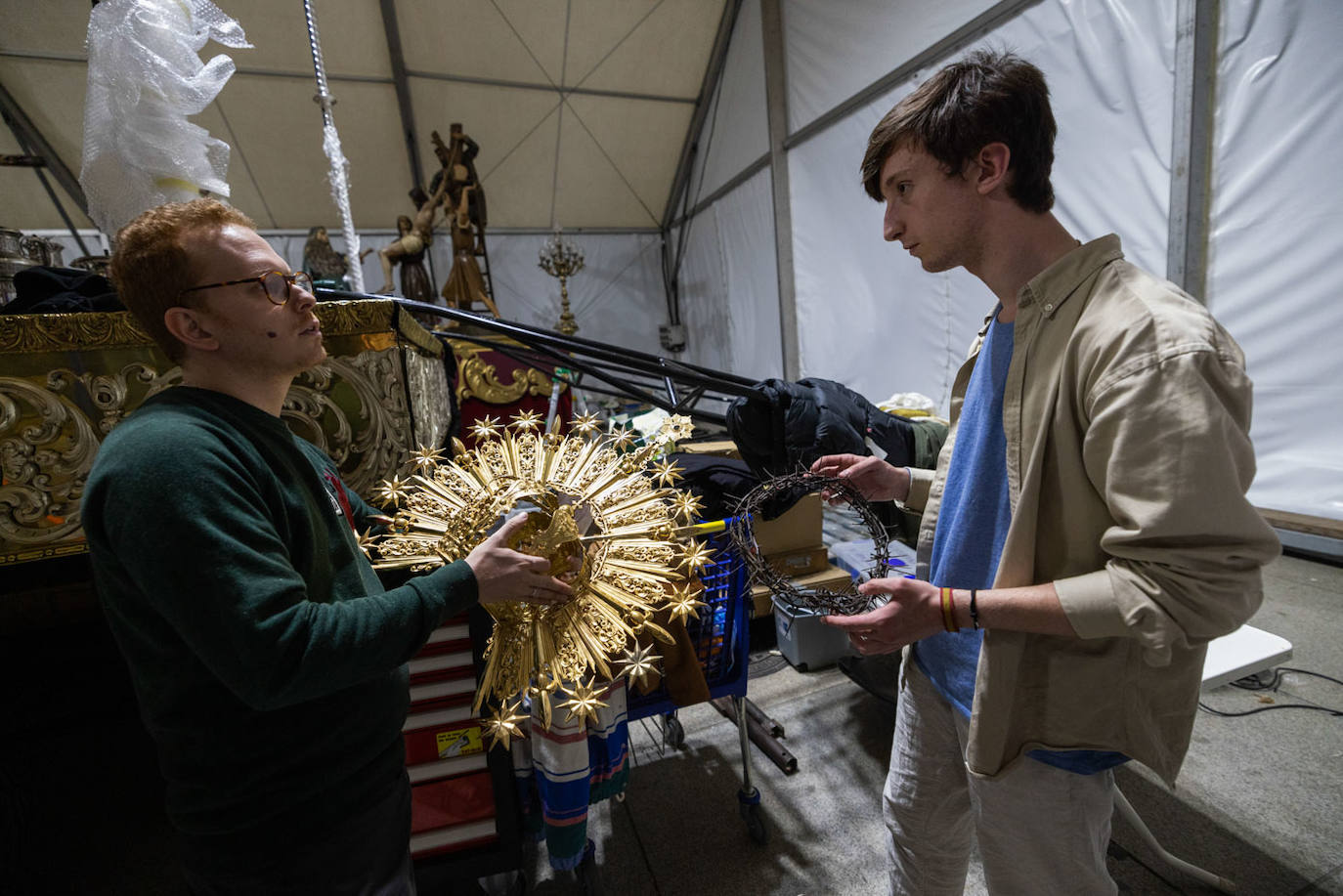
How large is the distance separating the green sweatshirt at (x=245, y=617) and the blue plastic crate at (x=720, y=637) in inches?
34.1

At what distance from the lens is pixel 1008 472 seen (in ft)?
3.21

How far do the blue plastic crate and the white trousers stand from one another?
572 millimetres

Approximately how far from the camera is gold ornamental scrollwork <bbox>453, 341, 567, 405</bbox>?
3596 millimetres

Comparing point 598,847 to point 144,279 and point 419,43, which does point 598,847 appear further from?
point 419,43

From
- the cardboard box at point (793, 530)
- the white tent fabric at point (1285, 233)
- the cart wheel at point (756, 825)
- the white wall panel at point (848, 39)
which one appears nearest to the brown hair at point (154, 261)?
the cart wheel at point (756, 825)

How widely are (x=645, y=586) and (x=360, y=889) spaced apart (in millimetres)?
776

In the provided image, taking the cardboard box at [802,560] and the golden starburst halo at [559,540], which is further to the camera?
the cardboard box at [802,560]

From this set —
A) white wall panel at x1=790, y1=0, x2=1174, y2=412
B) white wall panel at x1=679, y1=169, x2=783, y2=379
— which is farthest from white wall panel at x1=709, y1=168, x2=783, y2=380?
white wall panel at x1=790, y1=0, x2=1174, y2=412

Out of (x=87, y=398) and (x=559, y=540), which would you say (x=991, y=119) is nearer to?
(x=559, y=540)

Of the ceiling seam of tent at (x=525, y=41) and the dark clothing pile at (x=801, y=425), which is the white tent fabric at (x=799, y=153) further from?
the dark clothing pile at (x=801, y=425)

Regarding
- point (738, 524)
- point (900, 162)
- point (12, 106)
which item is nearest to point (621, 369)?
point (738, 524)

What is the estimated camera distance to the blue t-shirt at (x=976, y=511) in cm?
108

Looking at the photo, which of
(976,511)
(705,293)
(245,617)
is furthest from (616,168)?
(245,617)

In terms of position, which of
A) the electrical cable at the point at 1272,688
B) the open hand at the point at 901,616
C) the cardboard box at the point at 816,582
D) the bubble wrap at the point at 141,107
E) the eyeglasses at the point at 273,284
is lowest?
the electrical cable at the point at 1272,688
